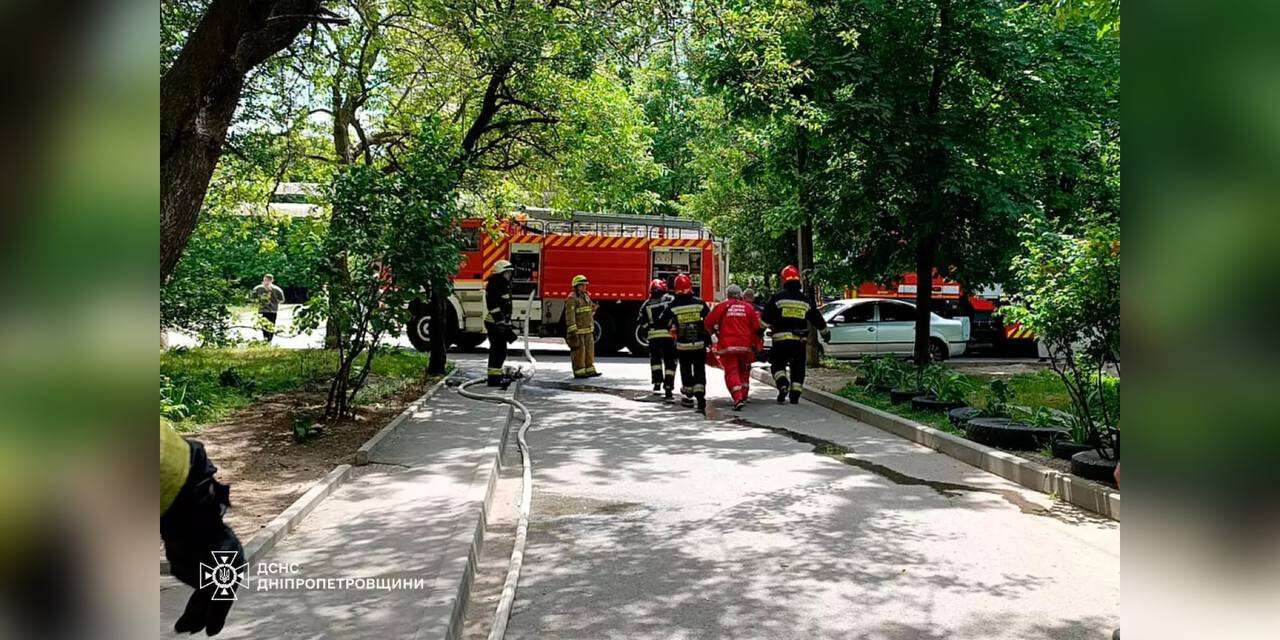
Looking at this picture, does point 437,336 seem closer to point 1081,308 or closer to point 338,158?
point 338,158

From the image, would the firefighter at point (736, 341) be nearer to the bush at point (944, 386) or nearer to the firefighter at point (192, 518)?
the bush at point (944, 386)

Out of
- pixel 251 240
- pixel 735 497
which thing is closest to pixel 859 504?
pixel 735 497

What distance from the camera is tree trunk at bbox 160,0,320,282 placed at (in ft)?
20.6

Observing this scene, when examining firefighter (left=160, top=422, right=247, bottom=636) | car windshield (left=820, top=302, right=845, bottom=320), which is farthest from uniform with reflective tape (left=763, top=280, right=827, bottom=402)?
firefighter (left=160, top=422, right=247, bottom=636)

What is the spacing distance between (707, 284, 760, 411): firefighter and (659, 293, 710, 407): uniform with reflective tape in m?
0.22

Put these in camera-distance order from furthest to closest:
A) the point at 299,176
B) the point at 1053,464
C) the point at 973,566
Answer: the point at 299,176
the point at 1053,464
the point at 973,566

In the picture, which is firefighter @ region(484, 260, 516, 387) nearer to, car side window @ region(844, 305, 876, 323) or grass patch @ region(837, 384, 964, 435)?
grass patch @ region(837, 384, 964, 435)

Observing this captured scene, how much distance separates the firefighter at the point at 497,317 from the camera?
14.9m
